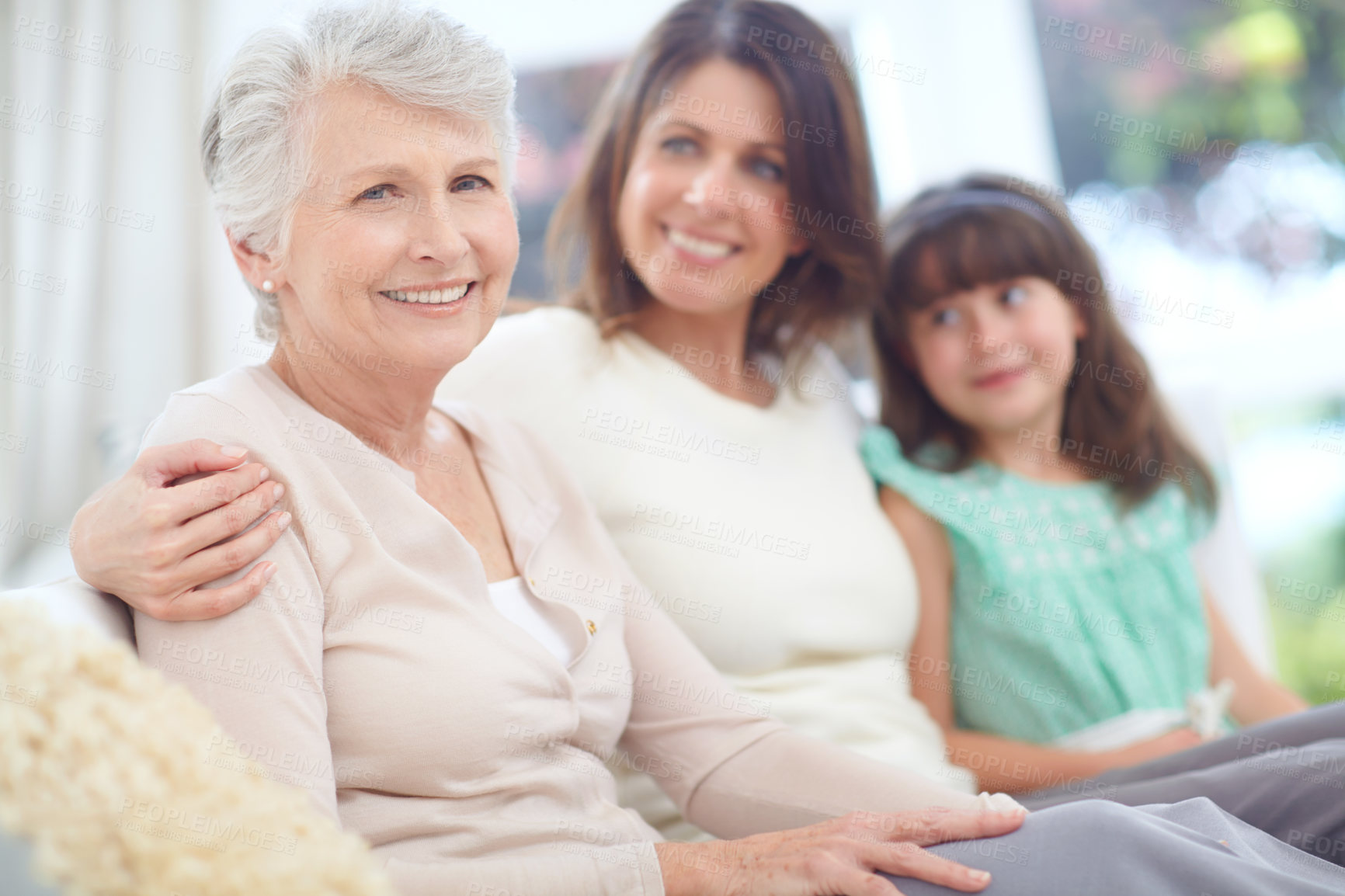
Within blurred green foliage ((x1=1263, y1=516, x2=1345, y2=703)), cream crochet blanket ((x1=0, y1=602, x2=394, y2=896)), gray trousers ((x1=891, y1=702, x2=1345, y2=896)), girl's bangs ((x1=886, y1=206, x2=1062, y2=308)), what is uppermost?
girl's bangs ((x1=886, y1=206, x2=1062, y2=308))

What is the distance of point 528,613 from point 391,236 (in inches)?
16.8

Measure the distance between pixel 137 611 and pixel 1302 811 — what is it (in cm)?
121

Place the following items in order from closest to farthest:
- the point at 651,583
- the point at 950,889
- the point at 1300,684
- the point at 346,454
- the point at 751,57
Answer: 1. the point at 950,889
2. the point at 346,454
3. the point at 651,583
4. the point at 751,57
5. the point at 1300,684

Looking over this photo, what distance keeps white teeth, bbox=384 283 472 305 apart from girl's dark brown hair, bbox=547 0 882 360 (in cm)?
54

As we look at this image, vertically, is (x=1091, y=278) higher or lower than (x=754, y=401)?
higher

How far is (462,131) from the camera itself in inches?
44.0

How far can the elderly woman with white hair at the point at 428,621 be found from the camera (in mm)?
932

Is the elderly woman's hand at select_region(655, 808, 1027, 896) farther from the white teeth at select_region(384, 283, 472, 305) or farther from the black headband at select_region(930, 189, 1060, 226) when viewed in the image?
the black headband at select_region(930, 189, 1060, 226)

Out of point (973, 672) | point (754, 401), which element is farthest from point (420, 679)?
point (973, 672)

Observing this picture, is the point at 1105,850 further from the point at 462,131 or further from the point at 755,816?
the point at 462,131

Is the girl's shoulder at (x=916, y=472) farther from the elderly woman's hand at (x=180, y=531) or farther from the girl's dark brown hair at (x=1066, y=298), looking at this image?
the elderly woman's hand at (x=180, y=531)

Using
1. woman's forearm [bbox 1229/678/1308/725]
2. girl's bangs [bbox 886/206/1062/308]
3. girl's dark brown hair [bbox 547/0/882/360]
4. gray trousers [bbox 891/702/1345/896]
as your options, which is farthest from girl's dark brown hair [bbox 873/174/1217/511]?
gray trousers [bbox 891/702/1345/896]

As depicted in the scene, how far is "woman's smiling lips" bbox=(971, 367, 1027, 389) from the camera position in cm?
182

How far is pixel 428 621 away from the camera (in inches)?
40.8
